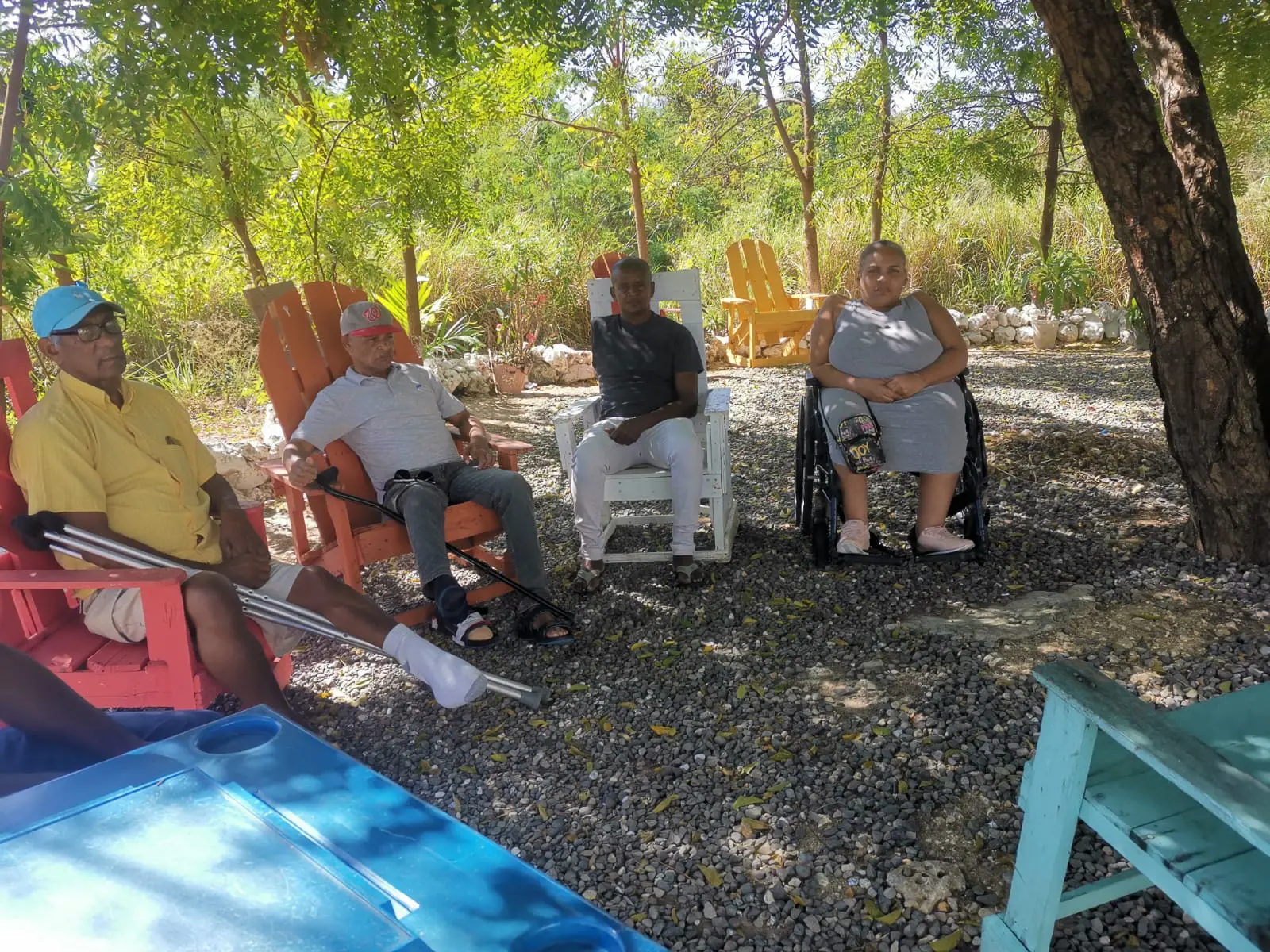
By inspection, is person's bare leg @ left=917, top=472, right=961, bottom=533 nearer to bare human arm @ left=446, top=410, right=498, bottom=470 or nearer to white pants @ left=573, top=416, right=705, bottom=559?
white pants @ left=573, top=416, right=705, bottom=559

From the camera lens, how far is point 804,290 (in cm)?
989

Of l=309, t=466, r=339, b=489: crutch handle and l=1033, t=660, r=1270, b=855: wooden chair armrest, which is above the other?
l=309, t=466, r=339, b=489: crutch handle

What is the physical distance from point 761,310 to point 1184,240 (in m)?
5.57

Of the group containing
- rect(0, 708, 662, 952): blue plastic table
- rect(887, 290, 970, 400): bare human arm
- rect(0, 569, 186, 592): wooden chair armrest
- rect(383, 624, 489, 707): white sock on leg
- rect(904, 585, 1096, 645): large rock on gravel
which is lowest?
rect(904, 585, 1096, 645): large rock on gravel

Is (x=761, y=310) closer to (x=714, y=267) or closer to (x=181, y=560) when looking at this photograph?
(x=714, y=267)

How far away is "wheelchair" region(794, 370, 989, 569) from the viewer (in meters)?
3.43

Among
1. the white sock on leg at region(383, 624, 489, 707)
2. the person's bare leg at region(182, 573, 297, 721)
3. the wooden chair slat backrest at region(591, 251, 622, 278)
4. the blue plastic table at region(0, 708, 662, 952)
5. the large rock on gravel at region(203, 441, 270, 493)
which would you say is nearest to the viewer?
the blue plastic table at region(0, 708, 662, 952)

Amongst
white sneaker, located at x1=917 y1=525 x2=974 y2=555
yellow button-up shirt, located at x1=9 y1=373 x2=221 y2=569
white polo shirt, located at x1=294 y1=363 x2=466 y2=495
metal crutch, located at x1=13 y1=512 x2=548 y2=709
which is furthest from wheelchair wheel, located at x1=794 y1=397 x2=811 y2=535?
yellow button-up shirt, located at x1=9 y1=373 x2=221 y2=569

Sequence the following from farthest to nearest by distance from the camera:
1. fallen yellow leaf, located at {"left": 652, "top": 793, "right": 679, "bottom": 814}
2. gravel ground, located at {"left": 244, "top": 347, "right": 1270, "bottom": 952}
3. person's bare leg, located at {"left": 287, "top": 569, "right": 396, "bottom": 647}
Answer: person's bare leg, located at {"left": 287, "top": 569, "right": 396, "bottom": 647} → fallen yellow leaf, located at {"left": 652, "top": 793, "right": 679, "bottom": 814} → gravel ground, located at {"left": 244, "top": 347, "right": 1270, "bottom": 952}

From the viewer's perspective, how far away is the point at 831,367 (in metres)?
3.62

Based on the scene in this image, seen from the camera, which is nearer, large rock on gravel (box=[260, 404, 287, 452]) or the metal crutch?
the metal crutch

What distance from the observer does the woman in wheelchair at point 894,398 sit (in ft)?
11.3

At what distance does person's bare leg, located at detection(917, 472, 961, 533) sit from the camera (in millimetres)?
3457

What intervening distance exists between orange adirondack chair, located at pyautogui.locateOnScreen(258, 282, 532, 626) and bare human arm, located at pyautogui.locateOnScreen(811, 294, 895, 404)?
120cm
